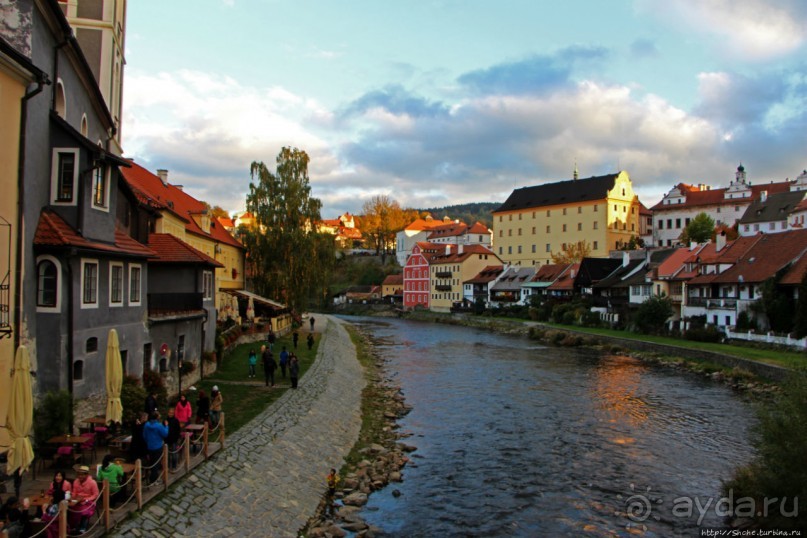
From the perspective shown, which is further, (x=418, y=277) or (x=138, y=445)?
(x=418, y=277)

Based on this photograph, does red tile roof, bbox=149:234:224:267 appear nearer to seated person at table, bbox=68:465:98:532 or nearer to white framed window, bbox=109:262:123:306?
white framed window, bbox=109:262:123:306

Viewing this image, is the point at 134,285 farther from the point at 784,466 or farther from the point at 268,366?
the point at 784,466

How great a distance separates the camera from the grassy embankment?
17844 millimetres

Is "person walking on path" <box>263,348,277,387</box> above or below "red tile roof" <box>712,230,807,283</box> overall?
below

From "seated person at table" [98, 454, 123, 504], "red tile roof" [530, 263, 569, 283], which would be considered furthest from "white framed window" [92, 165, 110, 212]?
"red tile roof" [530, 263, 569, 283]

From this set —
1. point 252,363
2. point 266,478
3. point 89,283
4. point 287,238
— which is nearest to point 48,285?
point 89,283

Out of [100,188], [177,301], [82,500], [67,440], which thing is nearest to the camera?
[82,500]

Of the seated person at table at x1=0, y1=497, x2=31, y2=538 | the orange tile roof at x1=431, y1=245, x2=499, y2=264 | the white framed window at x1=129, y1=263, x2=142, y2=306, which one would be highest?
the orange tile roof at x1=431, y1=245, x2=499, y2=264

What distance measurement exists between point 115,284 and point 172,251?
7.21 m

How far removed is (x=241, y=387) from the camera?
22.4m

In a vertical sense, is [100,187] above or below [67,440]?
above

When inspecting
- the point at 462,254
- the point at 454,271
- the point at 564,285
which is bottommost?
the point at 564,285

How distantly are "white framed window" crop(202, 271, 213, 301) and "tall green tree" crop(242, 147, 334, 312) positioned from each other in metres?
17.1

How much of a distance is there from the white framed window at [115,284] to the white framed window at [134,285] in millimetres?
679
